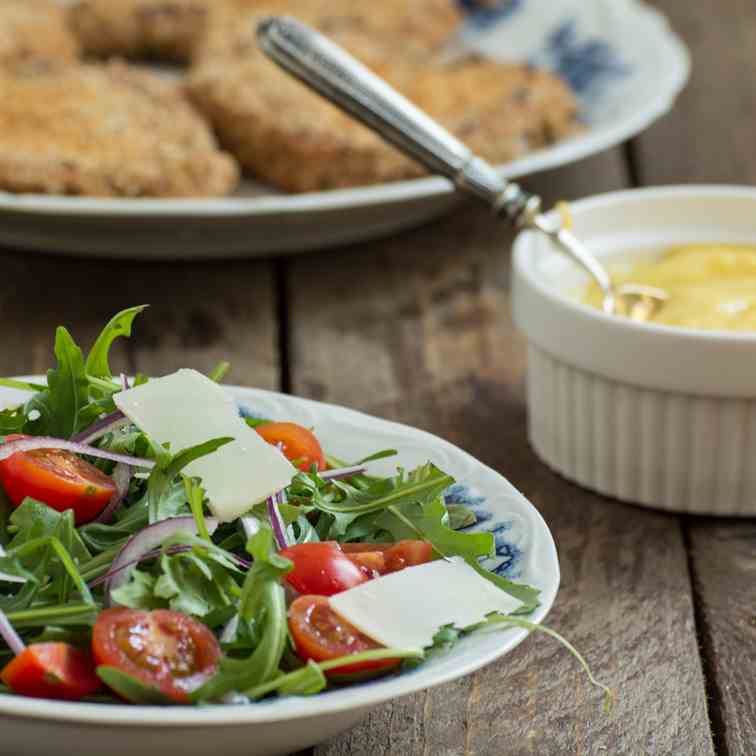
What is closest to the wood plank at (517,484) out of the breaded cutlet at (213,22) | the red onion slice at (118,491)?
the red onion slice at (118,491)

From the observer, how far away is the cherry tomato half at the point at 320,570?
1.59m

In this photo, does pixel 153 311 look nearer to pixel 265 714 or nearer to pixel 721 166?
pixel 721 166

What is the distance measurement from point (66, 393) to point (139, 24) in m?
2.37

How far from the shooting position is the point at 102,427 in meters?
1.76

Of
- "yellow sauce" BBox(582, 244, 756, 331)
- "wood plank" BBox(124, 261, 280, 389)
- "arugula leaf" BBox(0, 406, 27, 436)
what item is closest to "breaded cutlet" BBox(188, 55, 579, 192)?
"wood plank" BBox(124, 261, 280, 389)

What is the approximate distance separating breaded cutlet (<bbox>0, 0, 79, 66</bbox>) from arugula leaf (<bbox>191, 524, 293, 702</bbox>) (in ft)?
8.15

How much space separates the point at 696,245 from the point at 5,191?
129 cm

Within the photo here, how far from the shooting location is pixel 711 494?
7.48 ft

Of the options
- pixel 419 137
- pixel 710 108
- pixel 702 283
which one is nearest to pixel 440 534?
pixel 702 283

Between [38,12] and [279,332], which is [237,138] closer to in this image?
[279,332]

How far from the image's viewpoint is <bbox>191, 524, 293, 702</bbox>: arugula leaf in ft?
4.67

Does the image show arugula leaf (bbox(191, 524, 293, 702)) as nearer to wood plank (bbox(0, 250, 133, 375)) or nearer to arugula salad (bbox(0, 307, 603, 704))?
arugula salad (bbox(0, 307, 603, 704))

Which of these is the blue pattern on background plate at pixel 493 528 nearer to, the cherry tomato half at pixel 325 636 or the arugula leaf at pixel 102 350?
the cherry tomato half at pixel 325 636

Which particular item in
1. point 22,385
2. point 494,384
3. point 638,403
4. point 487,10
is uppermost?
point 22,385
